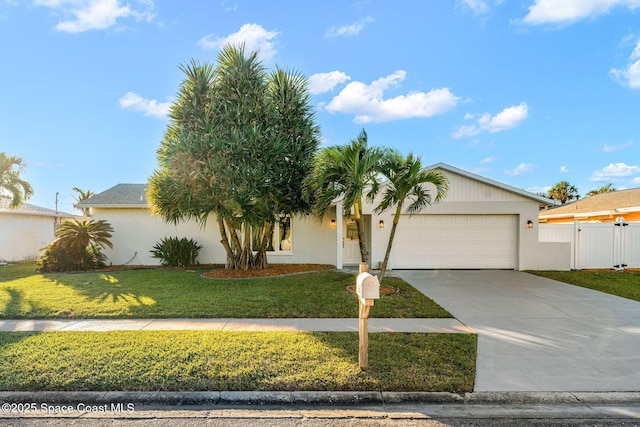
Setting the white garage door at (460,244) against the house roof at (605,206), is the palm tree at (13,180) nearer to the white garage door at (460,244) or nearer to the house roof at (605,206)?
the white garage door at (460,244)

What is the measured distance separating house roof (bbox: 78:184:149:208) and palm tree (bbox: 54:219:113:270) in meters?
0.91

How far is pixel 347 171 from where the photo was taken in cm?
711

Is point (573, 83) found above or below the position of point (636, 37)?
below

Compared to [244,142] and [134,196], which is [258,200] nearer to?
[244,142]

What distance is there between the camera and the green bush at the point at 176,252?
12373mm

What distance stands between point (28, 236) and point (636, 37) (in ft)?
89.6

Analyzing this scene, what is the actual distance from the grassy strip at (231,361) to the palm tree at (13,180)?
560 inches

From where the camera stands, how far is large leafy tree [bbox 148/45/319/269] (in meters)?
9.41

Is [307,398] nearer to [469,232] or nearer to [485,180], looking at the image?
[469,232]

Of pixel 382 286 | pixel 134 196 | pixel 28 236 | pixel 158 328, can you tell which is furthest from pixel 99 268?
pixel 382 286

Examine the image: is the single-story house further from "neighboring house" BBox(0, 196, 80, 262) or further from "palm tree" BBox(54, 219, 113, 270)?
"neighboring house" BBox(0, 196, 80, 262)

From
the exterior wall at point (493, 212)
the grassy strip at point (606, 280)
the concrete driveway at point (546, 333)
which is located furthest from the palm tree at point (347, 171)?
the grassy strip at point (606, 280)

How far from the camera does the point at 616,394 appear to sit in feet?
10.5

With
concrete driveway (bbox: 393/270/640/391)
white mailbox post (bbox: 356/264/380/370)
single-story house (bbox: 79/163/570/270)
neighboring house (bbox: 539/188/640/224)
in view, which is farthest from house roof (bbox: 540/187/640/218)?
white mailbox post (bbox: 356/264/380/370)
